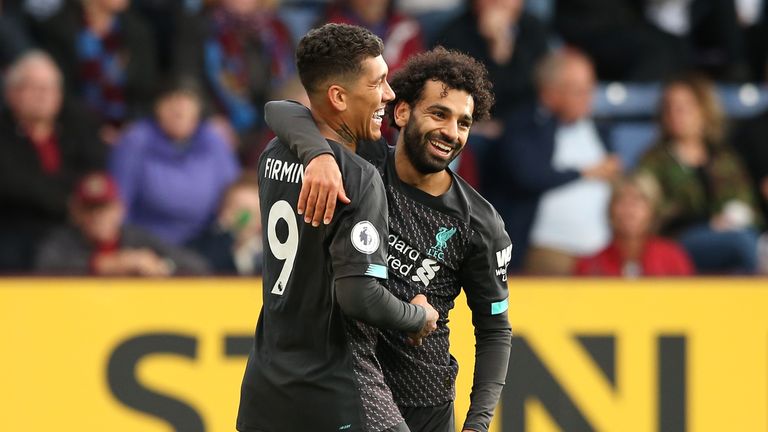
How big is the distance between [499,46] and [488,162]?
86 centimetres

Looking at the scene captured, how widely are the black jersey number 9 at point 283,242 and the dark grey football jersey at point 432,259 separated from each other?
1.36ft

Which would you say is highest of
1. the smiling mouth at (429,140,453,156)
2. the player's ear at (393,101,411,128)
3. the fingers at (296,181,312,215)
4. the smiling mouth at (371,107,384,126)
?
the player's ear at (393,101,411,128)

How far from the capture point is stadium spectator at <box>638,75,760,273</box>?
8.35 meters

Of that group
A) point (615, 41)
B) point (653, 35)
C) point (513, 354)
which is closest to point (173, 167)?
point (513, 354)

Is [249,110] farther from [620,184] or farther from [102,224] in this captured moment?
[620,184]

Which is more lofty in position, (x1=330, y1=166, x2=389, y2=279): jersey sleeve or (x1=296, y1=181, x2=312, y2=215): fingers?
(x1=296, y1=181, x2=312, y2=215): fingers

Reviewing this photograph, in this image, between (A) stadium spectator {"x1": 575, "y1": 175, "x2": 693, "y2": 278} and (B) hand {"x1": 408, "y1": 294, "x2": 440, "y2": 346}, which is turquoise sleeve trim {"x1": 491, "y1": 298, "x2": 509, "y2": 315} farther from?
(A) stadium spectator {"x1": 575, "y1": 175, "x2": 693, "y2": 278}

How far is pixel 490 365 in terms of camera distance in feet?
14.2

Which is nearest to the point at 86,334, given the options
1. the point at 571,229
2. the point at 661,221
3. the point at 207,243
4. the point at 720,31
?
the point at 207,243

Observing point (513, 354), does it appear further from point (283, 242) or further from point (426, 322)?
point (283, 242)

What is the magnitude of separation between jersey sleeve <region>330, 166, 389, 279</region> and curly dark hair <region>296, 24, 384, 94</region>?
0.33 metres

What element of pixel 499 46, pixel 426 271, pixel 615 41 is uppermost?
pixel 615 41

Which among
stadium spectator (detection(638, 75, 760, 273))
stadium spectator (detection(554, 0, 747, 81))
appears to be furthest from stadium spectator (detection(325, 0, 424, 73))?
stadium spectator (detection(638, 75, 760, 273))

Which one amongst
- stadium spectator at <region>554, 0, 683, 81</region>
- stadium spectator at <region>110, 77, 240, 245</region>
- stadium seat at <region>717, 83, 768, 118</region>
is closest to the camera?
stadium spectator at <region>110, 77, 240, 245</region>
